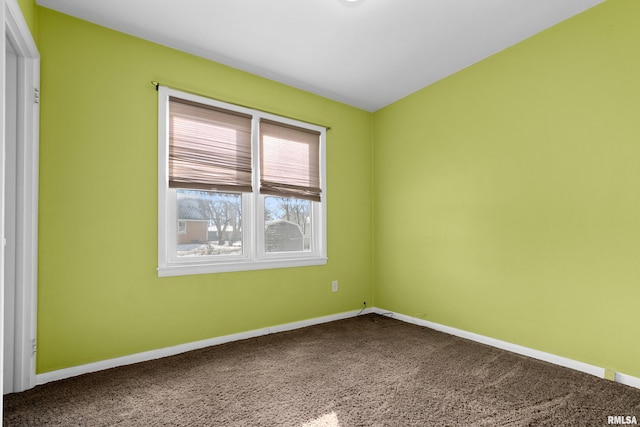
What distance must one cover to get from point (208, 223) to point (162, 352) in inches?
44.1

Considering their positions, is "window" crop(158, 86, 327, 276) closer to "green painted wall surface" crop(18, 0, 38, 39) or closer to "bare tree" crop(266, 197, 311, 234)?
"bare tree" crop(266, 197, 311, 234)

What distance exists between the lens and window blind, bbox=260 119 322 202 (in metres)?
3.33

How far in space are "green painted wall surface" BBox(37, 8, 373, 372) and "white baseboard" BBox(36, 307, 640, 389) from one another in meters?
0.05

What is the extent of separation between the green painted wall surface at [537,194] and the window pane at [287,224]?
113 cm

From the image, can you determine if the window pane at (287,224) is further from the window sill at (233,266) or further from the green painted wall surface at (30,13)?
the green painted wall surface at (30,13)

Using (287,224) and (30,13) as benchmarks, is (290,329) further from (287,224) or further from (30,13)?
(30,13)

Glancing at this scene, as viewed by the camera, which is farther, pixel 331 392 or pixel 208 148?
pixel 208 148

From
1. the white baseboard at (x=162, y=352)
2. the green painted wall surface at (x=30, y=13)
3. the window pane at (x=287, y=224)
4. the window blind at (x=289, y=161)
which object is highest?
the green painted wall surface at (x=30, y=13)

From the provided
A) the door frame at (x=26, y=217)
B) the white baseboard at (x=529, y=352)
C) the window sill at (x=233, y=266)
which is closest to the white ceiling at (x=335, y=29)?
the door frame at (x=26, y=217)

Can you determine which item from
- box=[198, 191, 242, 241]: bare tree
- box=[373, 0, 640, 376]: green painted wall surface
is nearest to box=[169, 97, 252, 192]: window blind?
box=[198, 191, 242, 241]: bare tree

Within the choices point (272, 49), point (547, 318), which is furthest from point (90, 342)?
point (547, 318)

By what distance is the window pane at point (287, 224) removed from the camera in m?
3.39

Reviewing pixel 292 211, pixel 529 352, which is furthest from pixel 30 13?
pixel 529 352

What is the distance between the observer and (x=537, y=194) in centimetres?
261
